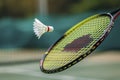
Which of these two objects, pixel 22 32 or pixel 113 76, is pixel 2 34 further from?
pixel 113 76

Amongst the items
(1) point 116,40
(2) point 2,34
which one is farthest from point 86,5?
(1) point 116,40

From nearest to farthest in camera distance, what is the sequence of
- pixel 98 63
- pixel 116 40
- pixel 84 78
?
pixel 84 78 → pixel 98 63 → pixel 116 40

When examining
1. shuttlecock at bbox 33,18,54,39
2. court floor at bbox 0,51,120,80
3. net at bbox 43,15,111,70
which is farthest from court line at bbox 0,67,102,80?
shuttlecock at bbox 33,18,54,39

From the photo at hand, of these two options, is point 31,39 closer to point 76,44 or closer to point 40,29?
point 76,44

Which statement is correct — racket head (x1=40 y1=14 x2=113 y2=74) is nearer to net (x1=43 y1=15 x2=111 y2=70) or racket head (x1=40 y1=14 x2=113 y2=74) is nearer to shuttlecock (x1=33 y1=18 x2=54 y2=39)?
net (x1=43 y1=15 x2=111 y2=70)

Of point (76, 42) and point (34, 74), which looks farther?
point (34, 74)

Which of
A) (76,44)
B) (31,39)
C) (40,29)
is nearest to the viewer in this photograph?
(40,29)

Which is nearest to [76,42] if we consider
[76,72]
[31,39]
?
[76,72]
